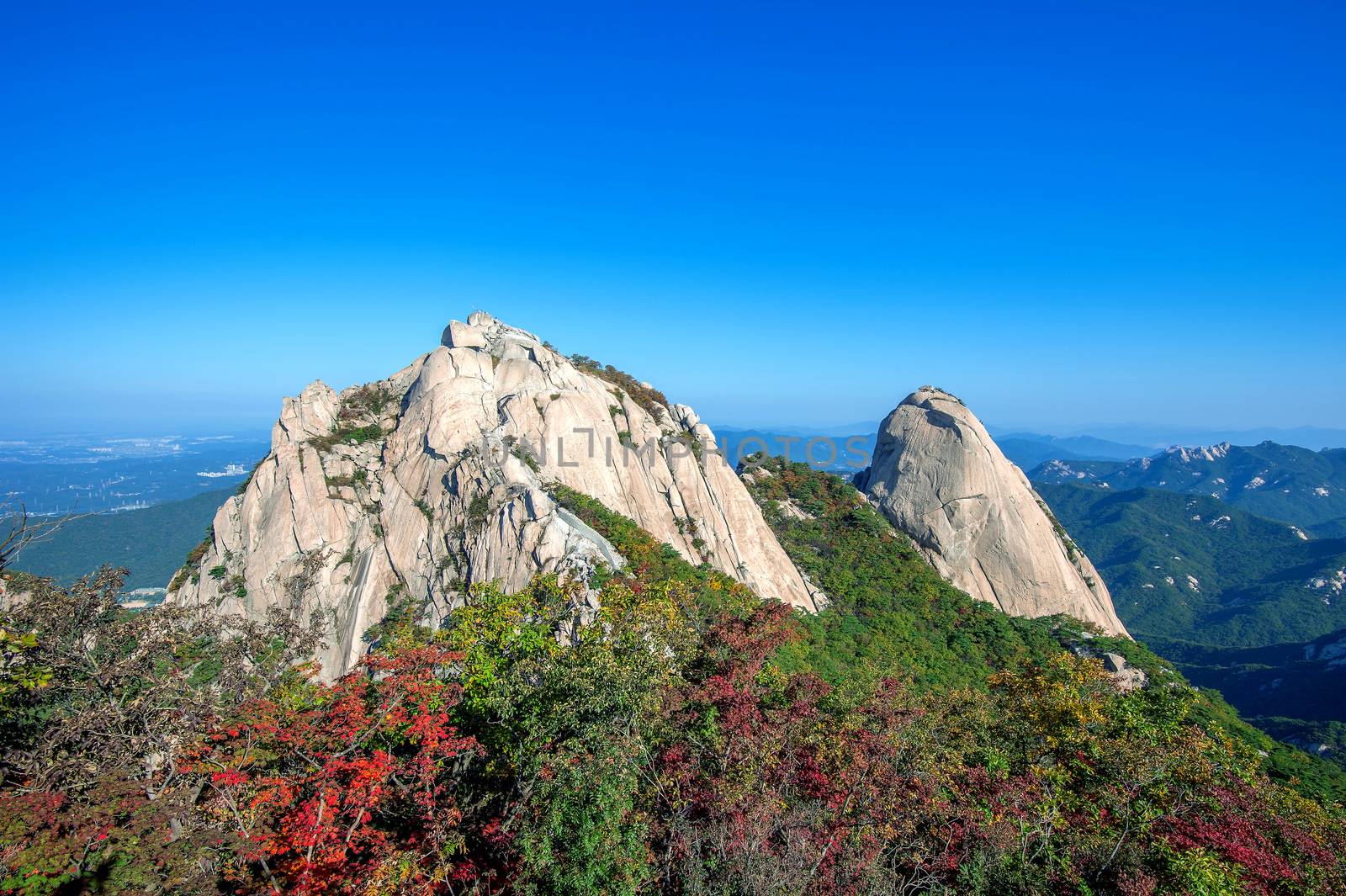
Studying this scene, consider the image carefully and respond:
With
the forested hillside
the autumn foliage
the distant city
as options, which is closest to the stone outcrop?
the forested hillside

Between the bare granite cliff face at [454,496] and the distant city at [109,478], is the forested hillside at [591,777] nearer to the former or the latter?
the bare granite cliff face at [454,496]

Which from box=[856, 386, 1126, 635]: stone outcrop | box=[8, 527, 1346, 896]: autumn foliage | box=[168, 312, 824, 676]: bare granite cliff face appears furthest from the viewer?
box=[856, 386, 1126, 635]: stone outcrop

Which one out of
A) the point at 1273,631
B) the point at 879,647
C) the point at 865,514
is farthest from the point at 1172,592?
the point at 879,647

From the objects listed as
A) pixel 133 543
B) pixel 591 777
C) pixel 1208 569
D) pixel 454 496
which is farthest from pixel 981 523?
pixel 1208 569

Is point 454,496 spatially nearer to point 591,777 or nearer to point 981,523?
point 591,777

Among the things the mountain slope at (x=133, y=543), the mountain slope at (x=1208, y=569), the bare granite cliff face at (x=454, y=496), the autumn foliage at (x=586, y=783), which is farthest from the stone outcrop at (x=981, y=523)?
the mountain slope at (x=133, y=543)

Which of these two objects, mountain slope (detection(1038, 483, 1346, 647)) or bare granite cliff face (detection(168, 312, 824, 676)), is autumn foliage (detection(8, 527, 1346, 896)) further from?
mountain slope (detection(1038, 483, 1346, 647))
